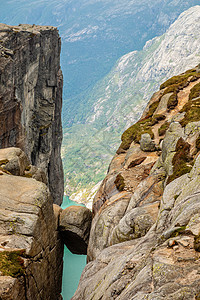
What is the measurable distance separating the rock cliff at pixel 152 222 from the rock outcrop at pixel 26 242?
435cm

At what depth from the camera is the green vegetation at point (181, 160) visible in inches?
727

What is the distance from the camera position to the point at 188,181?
15.5 m

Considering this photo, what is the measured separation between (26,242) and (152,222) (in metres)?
9.85

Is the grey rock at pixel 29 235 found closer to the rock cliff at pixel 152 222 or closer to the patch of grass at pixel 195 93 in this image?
the rock cliff at pixel 152 222

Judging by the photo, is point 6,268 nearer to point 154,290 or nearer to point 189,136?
point 154,290

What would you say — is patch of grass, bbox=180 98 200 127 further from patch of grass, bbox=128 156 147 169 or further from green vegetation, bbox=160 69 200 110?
patch of grass, bbox=128 156 147 169

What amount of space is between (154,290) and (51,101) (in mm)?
73103

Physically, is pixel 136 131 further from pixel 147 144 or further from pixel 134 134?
pixel 147 144

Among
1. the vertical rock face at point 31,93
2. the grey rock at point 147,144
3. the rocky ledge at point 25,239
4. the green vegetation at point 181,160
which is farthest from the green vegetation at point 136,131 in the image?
the vertical rock face at point 31,93

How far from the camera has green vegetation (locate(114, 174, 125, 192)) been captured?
25444mm

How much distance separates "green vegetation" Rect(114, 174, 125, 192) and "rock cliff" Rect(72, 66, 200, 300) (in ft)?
0.24

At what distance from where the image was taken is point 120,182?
85.3 feet

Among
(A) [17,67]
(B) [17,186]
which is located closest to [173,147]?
(B) [17,186]

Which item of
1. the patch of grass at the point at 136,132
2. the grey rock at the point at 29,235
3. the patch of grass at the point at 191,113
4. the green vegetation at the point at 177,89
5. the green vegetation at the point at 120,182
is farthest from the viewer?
the green vegetation at the point at 177,89
